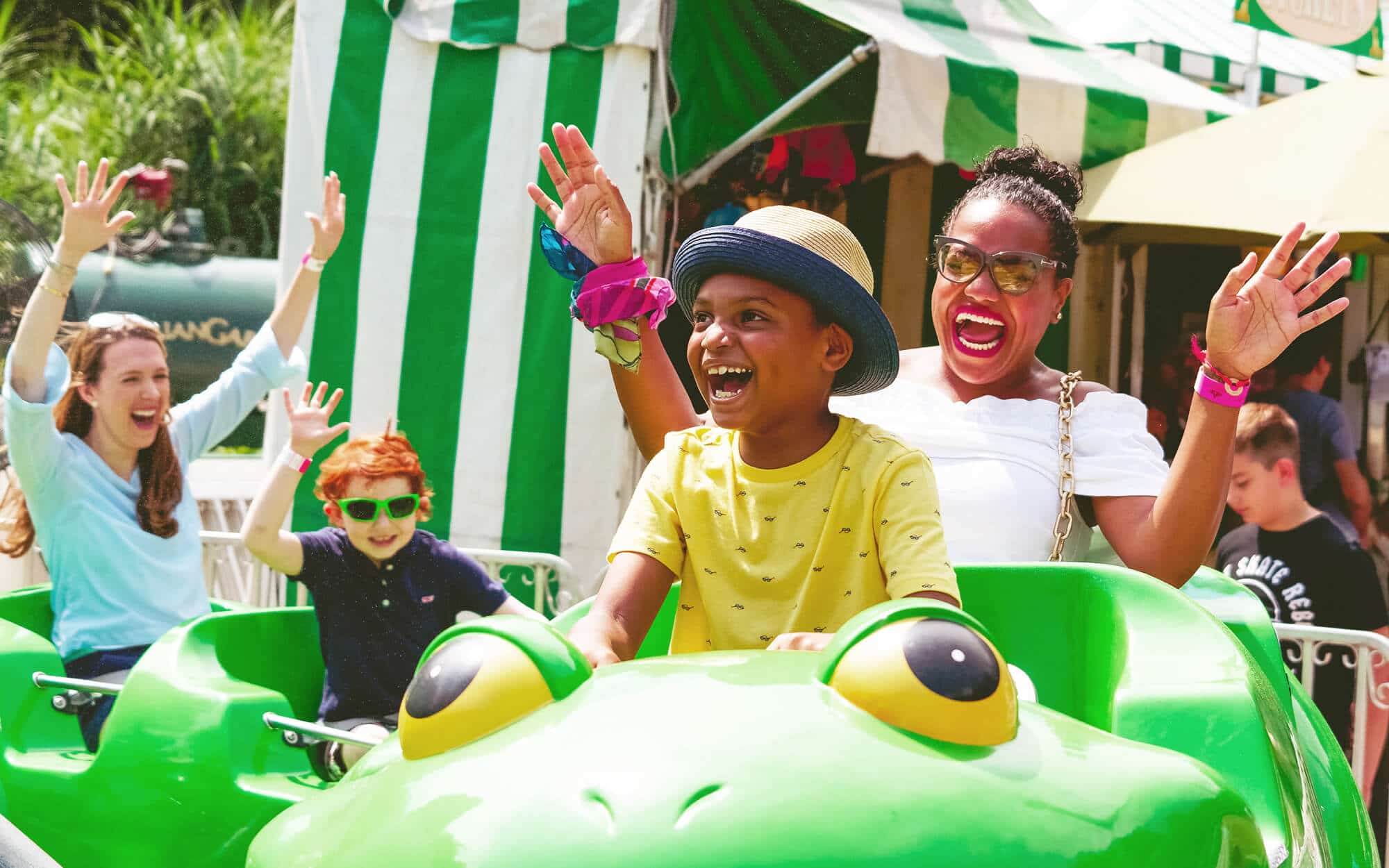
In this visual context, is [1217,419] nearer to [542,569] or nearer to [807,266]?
[807,266]

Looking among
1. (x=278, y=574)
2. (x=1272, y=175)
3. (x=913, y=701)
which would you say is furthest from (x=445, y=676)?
(x=1272, y=175)

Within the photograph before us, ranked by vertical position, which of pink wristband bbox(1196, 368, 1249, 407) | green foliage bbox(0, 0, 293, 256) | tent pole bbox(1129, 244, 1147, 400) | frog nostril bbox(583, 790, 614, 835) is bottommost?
frog nostril bbox(583, 790, 614, 835)

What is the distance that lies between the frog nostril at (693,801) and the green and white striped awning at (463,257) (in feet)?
12.7

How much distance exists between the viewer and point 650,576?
6.74 ft

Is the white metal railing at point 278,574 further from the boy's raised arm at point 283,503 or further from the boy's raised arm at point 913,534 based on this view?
the boy's raised arm at point 913,534

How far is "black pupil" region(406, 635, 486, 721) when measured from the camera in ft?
4.79

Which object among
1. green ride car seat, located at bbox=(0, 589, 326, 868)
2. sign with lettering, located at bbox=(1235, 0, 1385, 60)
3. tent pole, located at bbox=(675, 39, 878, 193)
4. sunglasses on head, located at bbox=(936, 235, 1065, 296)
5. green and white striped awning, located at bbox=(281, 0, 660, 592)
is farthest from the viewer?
sign with lettering, located at bbox=(1235, 0, 1385, 60)

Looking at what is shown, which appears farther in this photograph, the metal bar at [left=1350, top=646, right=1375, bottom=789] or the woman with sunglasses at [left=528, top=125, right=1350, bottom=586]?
the metal bar at [left=1350, top=646, right=1375, bottom=789]

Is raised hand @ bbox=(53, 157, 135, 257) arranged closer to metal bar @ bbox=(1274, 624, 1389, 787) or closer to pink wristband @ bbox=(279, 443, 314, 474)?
pink wristband @ bbox=(279, 443, 314, 474)

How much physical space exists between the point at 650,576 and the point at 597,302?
0.60 meters

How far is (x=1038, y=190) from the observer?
2.80m

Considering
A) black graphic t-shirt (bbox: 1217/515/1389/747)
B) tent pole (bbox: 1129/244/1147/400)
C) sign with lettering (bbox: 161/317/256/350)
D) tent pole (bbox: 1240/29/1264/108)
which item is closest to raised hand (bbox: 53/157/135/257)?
black graphic t-shirt (bbox: 1217/515/1389/747)

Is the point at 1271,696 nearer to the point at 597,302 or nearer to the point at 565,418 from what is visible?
the point at 597,302

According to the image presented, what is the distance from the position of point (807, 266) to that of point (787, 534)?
370 mm
